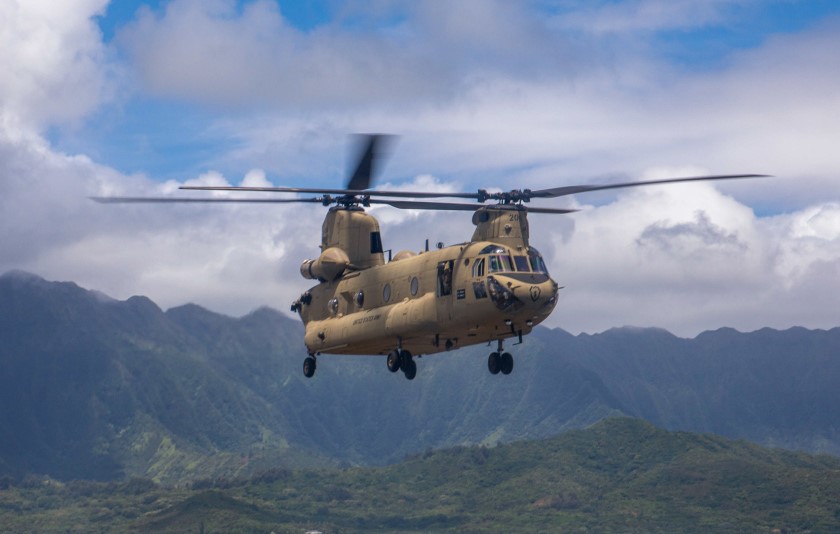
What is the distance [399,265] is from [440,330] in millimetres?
6532

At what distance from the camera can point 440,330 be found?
A: 6900cm

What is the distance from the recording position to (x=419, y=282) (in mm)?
71562

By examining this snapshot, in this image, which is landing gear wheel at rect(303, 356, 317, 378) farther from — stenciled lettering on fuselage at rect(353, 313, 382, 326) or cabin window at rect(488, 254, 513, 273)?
cabin window at rect(488, 254, 513, 273)

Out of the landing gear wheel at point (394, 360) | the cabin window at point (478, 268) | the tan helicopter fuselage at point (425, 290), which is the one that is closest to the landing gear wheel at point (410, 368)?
the landing gear wheel at point (394, 360)

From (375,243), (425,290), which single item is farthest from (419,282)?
(375,243)

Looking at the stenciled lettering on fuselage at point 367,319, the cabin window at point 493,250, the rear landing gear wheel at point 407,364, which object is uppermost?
the cabin window at point 493,250

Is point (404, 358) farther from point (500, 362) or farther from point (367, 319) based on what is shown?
point (500, 362)

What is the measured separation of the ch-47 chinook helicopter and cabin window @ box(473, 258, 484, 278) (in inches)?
2.0

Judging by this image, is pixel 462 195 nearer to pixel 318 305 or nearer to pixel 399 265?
pixel 399 265

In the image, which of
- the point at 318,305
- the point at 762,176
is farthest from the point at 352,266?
the point at 762,176

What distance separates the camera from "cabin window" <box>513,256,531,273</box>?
220 ft

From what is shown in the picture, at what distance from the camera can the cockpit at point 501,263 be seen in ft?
219

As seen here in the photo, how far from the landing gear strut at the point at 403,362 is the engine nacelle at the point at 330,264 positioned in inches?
382

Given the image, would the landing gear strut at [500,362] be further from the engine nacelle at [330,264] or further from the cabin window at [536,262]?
the engine nacelle at [330,264]
